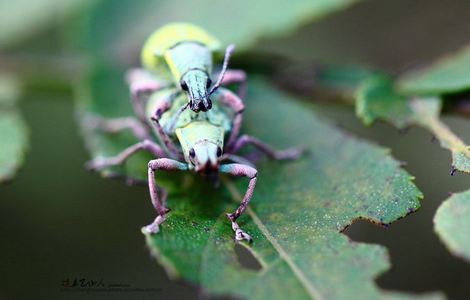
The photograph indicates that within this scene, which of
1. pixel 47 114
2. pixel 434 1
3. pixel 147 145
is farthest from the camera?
pixel 434 1

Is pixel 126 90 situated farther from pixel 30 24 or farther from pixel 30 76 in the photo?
pixel 30 24

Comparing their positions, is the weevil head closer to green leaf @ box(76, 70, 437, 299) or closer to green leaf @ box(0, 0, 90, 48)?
green leaf @ box(76, 70, 437, 299)

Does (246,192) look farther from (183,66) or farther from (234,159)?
(183,66)

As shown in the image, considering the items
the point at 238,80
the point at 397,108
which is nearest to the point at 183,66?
the point at 238,80

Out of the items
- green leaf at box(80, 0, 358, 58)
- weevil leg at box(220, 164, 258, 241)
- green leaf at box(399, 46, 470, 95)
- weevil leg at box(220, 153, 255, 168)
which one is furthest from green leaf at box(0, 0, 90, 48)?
green leaf at box(399, 46, 470, 95)

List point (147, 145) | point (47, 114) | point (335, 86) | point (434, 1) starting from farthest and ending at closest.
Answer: point (434, 1) < point (47, 114) < point (335, 86) < point (147, 145)

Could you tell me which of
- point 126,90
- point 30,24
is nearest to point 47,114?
point 30,24

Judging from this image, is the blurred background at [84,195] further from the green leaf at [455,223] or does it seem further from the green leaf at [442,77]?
the green leaf at [455,223]
